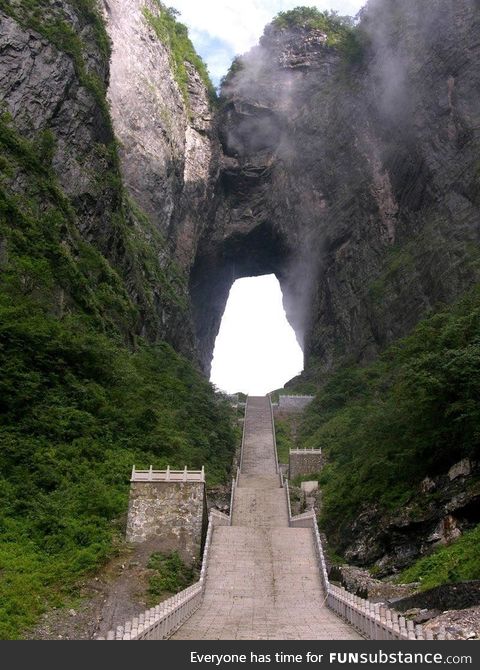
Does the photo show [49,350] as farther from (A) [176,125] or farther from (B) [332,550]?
(A) [176,125]

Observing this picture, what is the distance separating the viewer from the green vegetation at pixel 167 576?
52.7ft

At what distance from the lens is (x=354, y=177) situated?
54281 millimetres

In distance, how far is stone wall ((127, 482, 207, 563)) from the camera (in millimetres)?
18422

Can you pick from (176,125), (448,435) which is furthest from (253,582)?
(176,125)

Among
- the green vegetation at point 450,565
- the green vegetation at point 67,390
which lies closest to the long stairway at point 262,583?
the green vegetation at point 450,565

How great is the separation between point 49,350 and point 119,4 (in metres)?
40.3

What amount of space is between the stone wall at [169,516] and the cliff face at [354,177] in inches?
868

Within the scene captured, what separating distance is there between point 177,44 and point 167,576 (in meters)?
59.0

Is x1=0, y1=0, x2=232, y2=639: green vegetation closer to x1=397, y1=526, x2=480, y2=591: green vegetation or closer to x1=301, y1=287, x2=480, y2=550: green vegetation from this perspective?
x1=301, y1=287, x2=480, y2=550: green vegetation

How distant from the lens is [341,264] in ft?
175

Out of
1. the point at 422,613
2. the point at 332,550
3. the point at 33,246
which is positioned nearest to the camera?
the point at 422,613

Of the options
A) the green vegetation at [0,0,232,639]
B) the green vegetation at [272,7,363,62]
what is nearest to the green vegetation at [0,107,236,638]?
the green vegetation at [0,0,232,639]
